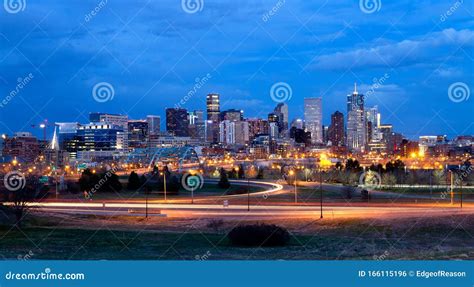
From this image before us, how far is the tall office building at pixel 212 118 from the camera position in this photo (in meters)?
60.1

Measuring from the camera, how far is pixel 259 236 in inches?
528

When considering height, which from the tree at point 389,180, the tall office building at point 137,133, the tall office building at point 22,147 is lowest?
the tree at point 389,180

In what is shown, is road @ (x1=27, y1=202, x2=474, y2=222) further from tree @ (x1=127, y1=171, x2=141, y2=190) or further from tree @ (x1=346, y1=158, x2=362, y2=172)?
tree @ (x1=346, y1=158, x2=362, y2=172)

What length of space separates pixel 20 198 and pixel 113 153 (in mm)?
33877

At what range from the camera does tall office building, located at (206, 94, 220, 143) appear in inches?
2366

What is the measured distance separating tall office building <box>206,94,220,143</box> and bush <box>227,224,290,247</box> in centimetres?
4581

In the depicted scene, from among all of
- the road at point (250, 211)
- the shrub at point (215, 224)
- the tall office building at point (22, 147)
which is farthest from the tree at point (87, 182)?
the shrub at point (215, 224)

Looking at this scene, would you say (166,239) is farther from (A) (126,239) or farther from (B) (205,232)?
(B) (205,232)

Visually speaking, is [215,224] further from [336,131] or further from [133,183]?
[336,131]

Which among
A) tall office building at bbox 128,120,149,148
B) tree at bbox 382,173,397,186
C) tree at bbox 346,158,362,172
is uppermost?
tall office building at bbox 128,120,149,148

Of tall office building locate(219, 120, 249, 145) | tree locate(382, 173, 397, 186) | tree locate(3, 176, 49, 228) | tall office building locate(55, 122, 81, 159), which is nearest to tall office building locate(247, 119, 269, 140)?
tall office building locate(219, 120, 249, 145)

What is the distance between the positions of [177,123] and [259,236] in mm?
54471

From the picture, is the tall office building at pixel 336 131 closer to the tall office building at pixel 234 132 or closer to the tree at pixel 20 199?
the tall office building at pixel 234 132

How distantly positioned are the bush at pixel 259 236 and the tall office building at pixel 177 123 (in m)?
52.2
